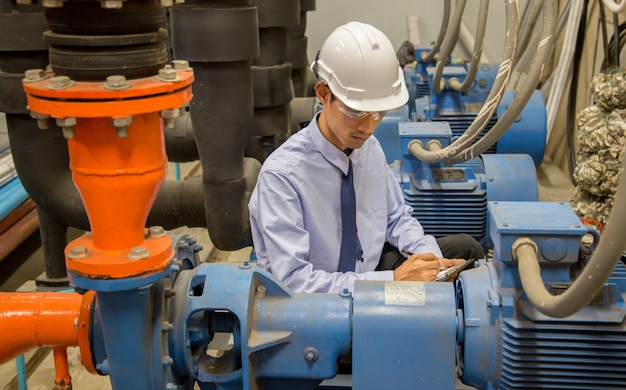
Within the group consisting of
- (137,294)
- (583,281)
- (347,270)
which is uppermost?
(583,281)

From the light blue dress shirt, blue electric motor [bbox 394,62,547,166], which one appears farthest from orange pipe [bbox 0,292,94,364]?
blue electric motor [bbox 394,62,547,166]

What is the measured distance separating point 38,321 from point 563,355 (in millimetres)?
1089

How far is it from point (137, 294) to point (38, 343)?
0.38 metres

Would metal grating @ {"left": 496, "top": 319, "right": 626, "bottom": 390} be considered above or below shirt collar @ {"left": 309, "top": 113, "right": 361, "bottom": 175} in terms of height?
below

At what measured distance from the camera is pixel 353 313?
4.72ft

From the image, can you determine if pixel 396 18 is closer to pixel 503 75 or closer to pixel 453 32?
pixel 453 32

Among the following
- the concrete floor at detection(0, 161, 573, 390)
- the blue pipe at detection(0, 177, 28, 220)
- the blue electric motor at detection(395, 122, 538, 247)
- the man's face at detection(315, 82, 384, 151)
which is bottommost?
the concrete floor at detection(0, 161, 573, 390)

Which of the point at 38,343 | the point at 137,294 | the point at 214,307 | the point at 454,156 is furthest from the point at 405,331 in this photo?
the point at 454,156

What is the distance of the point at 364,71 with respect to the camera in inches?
72.1

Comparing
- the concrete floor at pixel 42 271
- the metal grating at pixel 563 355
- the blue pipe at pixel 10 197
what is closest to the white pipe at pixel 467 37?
the concrete floor at pixel 42 271

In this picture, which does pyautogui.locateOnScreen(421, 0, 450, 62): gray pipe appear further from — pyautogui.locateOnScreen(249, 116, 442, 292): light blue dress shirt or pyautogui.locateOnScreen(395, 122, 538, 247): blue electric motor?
pyautogui.locateOnScreen(249, 116, 442, 292): light blue dress shirt

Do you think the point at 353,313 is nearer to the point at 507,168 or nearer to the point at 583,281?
the point at 583,281

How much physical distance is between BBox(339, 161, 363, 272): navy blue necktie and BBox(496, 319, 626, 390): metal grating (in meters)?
0.68

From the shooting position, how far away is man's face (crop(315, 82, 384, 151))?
1.86m
